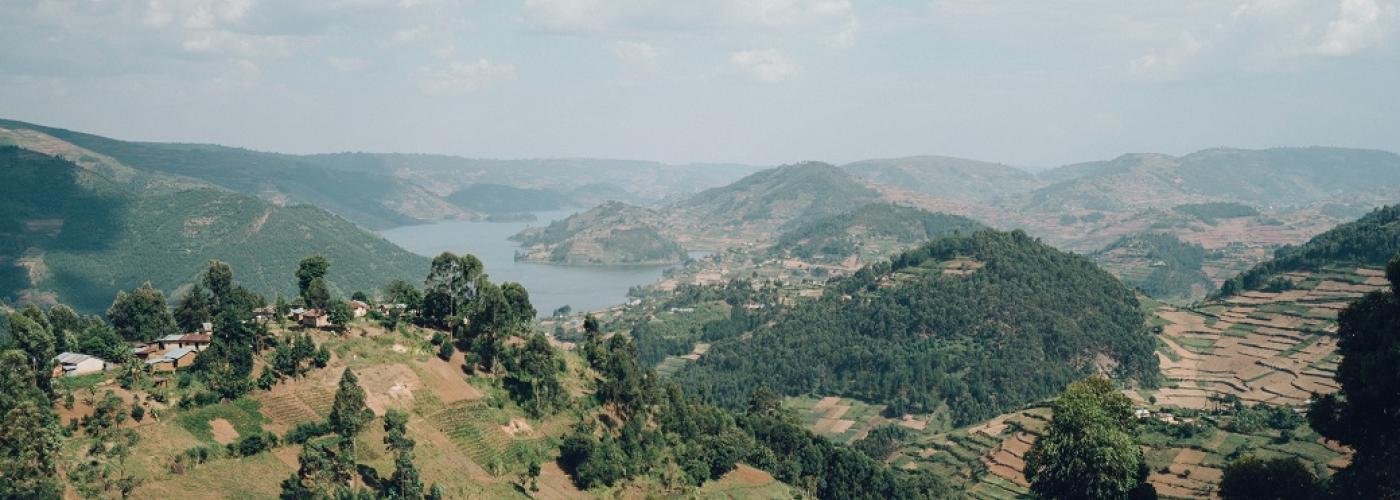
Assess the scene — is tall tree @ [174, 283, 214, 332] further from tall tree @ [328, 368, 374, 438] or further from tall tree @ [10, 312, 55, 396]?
tall tree @ [328, 368, 374, 438]

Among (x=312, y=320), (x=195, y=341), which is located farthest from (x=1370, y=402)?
(x=195, y=341)

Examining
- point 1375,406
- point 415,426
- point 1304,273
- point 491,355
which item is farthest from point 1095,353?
point 415,426

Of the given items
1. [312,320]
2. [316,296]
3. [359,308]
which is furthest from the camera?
[359,308]

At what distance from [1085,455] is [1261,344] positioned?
270 ft

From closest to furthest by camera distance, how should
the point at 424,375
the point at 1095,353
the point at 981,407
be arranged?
1. the point at 424,375
2. the point at 981,407
3. the point at 1095,353

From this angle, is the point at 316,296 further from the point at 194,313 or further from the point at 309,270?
the point at 194,313

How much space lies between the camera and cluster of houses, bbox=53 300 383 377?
5662 cm

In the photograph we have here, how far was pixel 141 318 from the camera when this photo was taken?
7225 centimetres

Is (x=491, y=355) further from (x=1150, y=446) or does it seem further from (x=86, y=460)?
(x=1150, y=446)

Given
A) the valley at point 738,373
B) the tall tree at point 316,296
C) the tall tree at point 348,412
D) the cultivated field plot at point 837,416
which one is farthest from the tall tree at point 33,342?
the cultivated field plot at point 837,416

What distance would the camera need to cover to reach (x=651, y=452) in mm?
68625

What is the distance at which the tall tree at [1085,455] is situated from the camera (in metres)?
55.7

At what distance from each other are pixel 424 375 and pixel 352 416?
12.2 m

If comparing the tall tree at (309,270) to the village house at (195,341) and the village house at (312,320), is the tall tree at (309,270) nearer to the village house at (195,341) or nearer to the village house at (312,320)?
the village house at (312,320)
